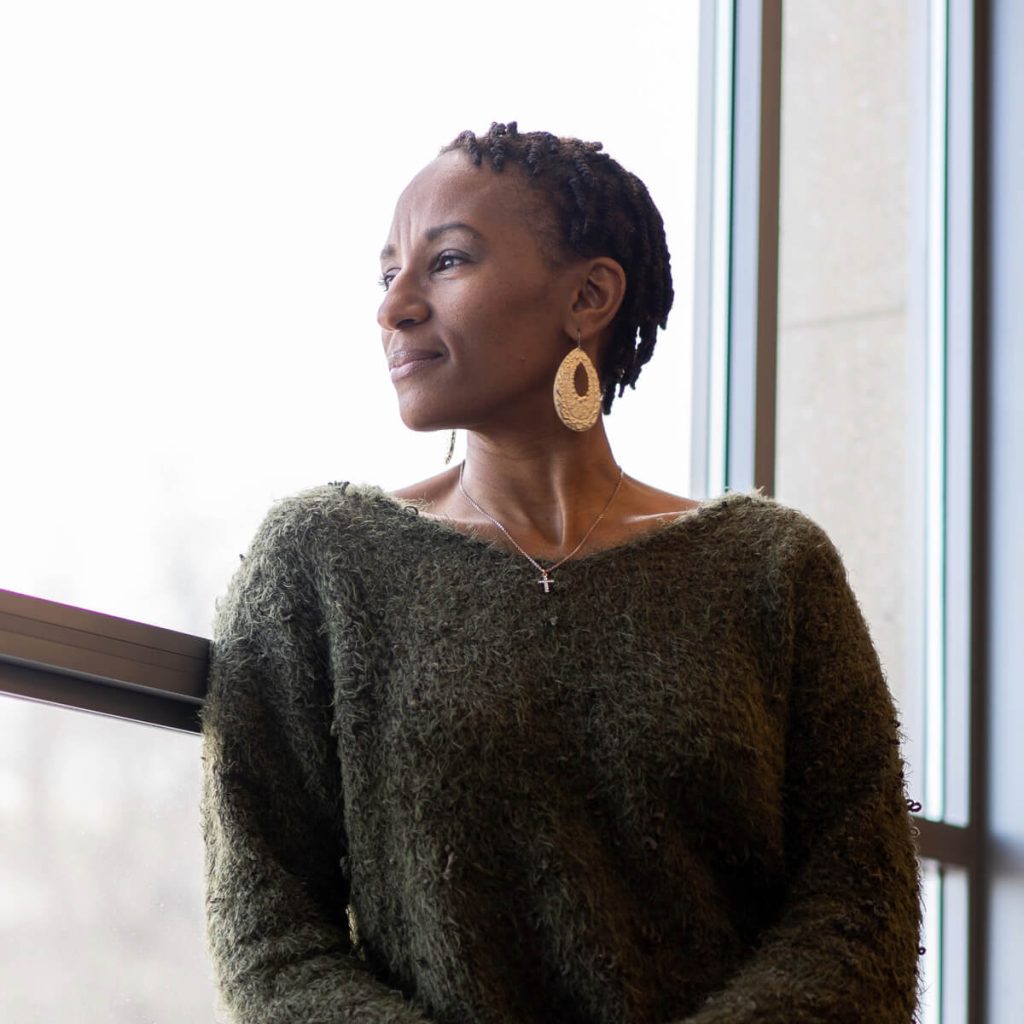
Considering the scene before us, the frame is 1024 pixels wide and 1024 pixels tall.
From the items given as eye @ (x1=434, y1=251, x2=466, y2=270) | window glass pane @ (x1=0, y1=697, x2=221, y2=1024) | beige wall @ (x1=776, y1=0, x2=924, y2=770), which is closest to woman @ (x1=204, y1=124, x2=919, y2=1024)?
eye @ (x1=434, y1=251, x2=466, y2=270)

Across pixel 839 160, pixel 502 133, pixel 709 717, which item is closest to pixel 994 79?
pixel 839 160

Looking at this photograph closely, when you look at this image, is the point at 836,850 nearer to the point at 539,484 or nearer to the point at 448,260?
the point at 539,484

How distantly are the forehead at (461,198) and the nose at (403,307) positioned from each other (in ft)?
0.19

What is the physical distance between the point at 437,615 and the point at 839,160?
78.4 inches

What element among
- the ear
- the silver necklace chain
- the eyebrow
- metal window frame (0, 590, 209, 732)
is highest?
the eyebrow

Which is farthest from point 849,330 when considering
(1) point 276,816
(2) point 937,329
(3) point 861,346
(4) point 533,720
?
(1) point 276,816

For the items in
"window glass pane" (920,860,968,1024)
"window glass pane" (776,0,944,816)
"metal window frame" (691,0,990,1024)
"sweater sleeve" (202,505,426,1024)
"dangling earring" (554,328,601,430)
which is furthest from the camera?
"window glass pane" (776,0,944,816)

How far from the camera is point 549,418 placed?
5.25 ft

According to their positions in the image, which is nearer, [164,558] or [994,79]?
[164,558]

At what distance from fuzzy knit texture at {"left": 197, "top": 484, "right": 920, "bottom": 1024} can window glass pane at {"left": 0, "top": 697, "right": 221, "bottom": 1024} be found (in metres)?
0.14

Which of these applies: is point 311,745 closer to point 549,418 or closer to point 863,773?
point 549,418

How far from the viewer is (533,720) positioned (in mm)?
1435

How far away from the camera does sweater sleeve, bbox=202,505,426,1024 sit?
1.35 metres

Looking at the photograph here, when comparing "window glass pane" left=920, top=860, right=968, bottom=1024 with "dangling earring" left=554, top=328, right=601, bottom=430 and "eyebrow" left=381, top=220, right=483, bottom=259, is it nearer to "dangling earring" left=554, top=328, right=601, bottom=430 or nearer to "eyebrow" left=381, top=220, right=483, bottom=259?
"dangling earring" left=554, top=328, right=601, bottom=430
